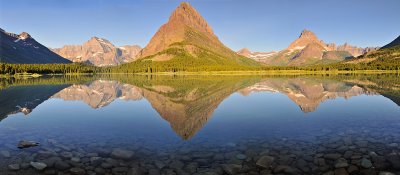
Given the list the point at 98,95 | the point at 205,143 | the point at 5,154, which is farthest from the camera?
the point at 98,95

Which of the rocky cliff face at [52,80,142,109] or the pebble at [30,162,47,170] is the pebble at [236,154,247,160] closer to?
the pebble at [30,162,47,170]

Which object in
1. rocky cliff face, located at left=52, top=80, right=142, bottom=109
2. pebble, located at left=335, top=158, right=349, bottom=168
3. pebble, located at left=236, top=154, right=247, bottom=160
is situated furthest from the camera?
rocky cliff face, located at left=52, top=80, right=142, bottom=109

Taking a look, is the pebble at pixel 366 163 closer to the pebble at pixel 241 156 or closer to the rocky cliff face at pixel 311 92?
the pebble at pixel 241 156

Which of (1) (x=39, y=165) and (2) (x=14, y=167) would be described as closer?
(2) (x=14, y=167)

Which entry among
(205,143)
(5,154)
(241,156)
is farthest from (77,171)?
(241,156)

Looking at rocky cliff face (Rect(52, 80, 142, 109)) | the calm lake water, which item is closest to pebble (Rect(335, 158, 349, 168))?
the calm lake water

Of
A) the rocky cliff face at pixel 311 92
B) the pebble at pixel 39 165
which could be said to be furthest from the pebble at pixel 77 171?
the rocky cliff face at pixel 311 92

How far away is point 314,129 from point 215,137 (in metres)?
10.0

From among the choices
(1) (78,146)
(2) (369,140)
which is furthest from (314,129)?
(1) (78,146)

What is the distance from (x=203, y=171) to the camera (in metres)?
17.9

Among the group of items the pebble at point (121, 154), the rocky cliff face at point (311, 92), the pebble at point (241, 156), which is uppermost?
the rocky cliff face at point (311, 92)

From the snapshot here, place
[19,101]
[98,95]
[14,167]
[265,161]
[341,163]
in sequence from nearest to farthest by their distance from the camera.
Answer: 1. [14,167]
2. [341,163]
3. [265,161]
4. [19,101]
5. [98,95]

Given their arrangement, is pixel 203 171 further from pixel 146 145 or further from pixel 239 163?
pixel 146 145

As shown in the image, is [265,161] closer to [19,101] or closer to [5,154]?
[5,154]
